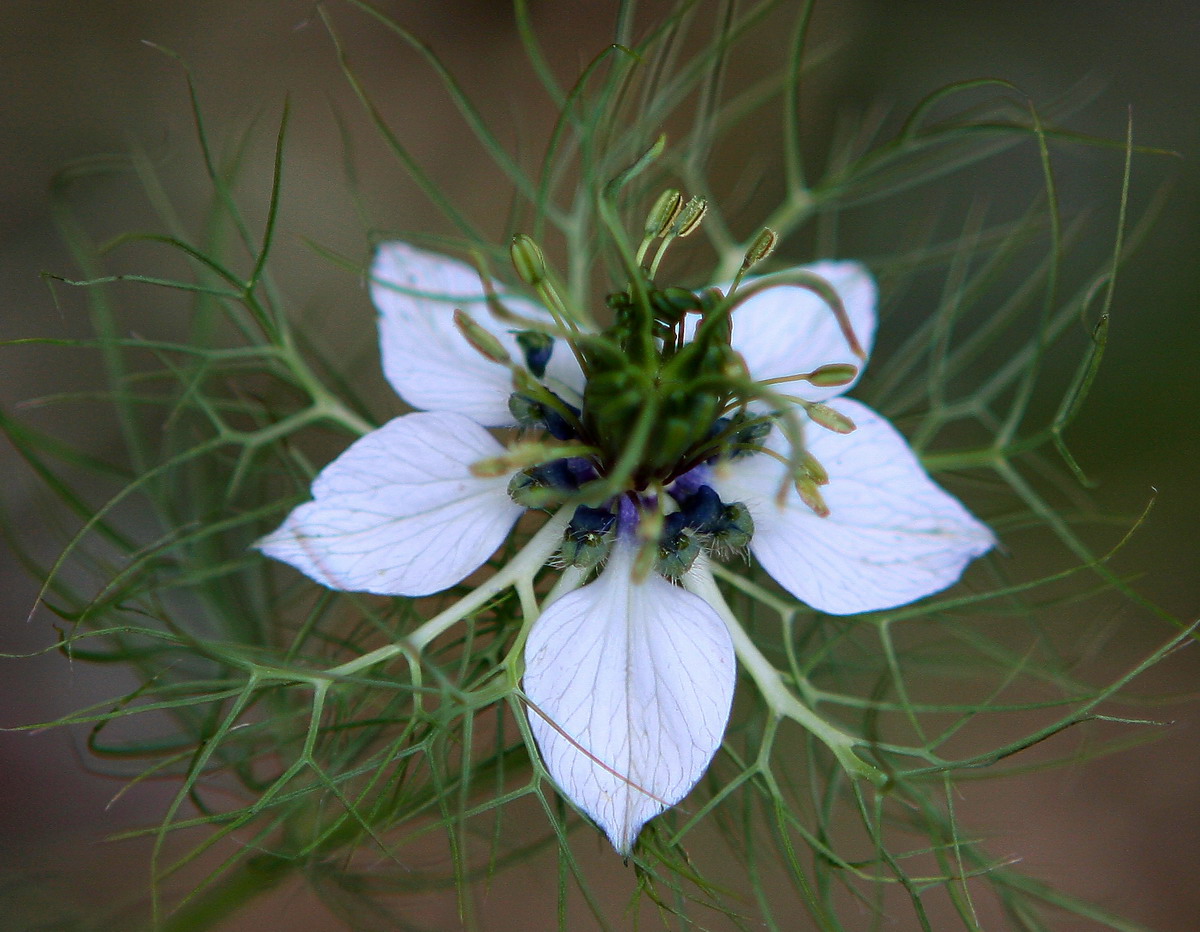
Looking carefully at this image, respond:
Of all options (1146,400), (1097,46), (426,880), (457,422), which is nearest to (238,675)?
(426,880)

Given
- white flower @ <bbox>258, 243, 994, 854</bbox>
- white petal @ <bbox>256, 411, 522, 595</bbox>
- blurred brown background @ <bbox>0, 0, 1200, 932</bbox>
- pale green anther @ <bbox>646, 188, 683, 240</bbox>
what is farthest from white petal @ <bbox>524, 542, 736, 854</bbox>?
blurred brown background @ <bbox>0, 0, 1200, 932</bbox>

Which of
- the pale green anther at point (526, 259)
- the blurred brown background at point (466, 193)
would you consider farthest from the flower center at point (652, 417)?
the blurred brown background at point (466, 193)

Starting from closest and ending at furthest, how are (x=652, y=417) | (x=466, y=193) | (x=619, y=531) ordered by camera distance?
1. (x=652, y=417)
2. (x=619, y=531)
3. (x=466, y=193)

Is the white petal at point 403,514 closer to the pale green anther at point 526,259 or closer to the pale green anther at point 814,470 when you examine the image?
the pale green anther at point 526,259

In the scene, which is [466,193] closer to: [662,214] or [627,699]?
[662,214]

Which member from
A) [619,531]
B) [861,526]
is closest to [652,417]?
[619,531]

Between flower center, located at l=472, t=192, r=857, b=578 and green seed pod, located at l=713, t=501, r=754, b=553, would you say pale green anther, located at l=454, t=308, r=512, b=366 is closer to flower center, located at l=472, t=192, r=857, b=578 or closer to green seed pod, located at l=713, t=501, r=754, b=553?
flower center, located at l=472, t=192, r=857, b=578

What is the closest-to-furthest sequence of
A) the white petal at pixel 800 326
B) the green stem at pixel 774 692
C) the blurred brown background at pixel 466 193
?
the green stem at pixel 774 692
the white petal at pixel 800 326
the blurred brown background at pixel 466 193
